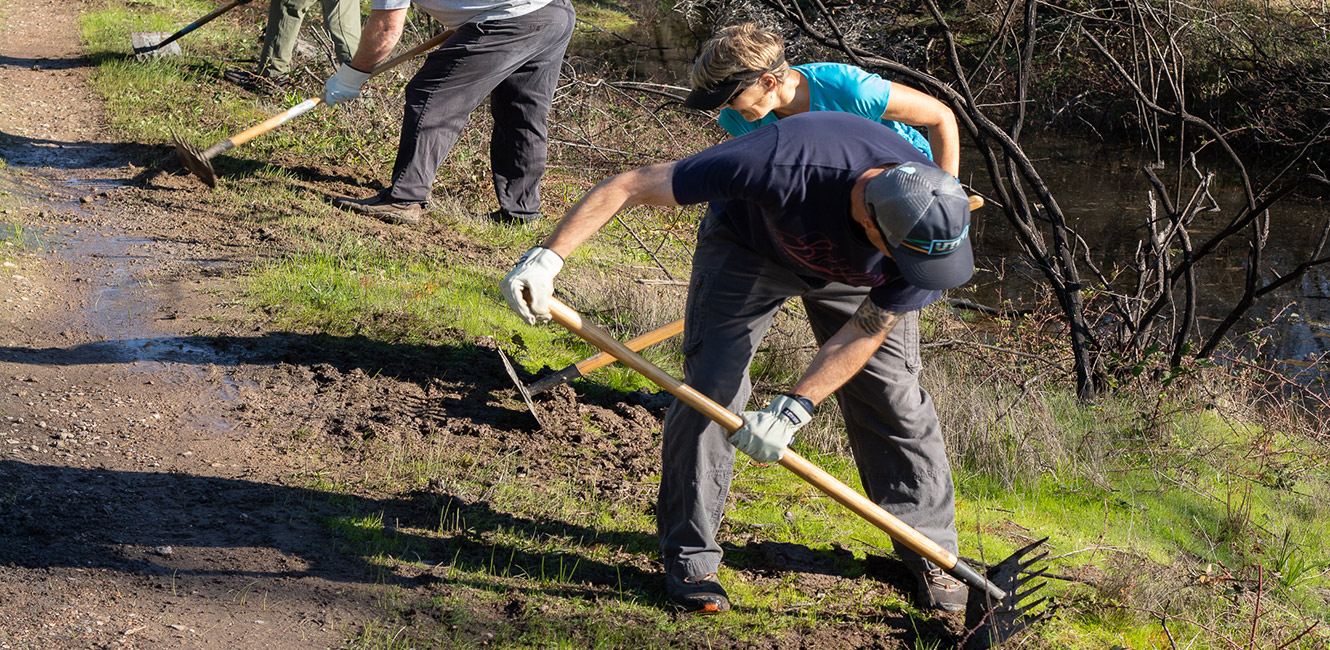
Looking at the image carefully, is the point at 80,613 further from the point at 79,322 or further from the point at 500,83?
the point at 500,83

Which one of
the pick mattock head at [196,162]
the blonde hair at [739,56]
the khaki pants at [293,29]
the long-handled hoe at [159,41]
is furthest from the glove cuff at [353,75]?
the long-handled hoe at [159,41]

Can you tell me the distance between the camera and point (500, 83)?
590 cm

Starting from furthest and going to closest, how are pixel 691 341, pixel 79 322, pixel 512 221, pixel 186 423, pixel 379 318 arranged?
1. pixel 512 221
2. pixel 379 318
3. pixel 79 322
4. pixel 186 423
5. pixel 691 341

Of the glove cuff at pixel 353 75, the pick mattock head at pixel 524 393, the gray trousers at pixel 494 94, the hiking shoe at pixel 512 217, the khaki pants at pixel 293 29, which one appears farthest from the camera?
the khaki pants at pixel 293 29

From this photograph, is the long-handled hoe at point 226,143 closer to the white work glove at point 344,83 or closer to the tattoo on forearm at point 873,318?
the white work glove at point 344,83

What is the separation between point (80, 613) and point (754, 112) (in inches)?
97.0

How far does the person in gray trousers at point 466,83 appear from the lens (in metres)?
5.52

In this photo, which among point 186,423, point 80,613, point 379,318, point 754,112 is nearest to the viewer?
point 80,613

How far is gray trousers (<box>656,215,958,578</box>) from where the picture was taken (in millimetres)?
3027

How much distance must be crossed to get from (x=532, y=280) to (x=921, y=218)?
1.04 meters

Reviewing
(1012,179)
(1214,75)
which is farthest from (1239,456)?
(1214,75)

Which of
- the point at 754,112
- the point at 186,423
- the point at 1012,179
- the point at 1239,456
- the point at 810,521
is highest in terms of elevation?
the point at 754,112

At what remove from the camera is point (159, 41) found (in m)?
9.09

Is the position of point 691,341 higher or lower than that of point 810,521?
higher
